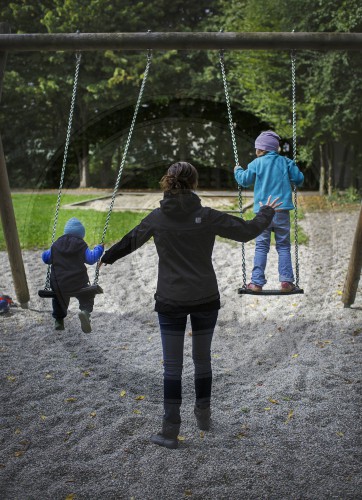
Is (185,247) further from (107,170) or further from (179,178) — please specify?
(107,170)

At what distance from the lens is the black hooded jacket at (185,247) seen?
354cm

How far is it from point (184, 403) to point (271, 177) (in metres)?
1.83

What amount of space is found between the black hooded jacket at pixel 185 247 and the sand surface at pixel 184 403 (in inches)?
42.1

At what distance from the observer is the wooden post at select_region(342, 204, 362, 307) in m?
6.03

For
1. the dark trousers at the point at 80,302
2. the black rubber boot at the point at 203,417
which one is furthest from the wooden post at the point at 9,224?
the black rubber boot at the point at 203,417

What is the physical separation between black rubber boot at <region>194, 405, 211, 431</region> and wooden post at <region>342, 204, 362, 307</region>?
8.92 feet

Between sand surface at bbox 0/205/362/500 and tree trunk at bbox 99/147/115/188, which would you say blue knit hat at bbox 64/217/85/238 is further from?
tree trunk at bbox 99/147/115/188

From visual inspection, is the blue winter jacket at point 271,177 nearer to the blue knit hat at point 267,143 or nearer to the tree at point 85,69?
the blue knit hat at point 267,143

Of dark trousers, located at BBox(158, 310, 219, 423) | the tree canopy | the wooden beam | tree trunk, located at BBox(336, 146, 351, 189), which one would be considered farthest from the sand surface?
tree trunk, located at BBox(336, 146, 351, 189)

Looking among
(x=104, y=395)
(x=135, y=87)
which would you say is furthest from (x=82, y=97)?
(x=104, y=395)

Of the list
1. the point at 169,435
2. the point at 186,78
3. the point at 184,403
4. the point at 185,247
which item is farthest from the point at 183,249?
the point at 186,78

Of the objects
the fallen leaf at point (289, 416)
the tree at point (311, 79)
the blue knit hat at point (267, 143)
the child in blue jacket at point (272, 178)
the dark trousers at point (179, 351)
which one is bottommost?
the fallen leaf at point (289, 416)

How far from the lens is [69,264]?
447cm

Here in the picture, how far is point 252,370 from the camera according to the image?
5484mm
